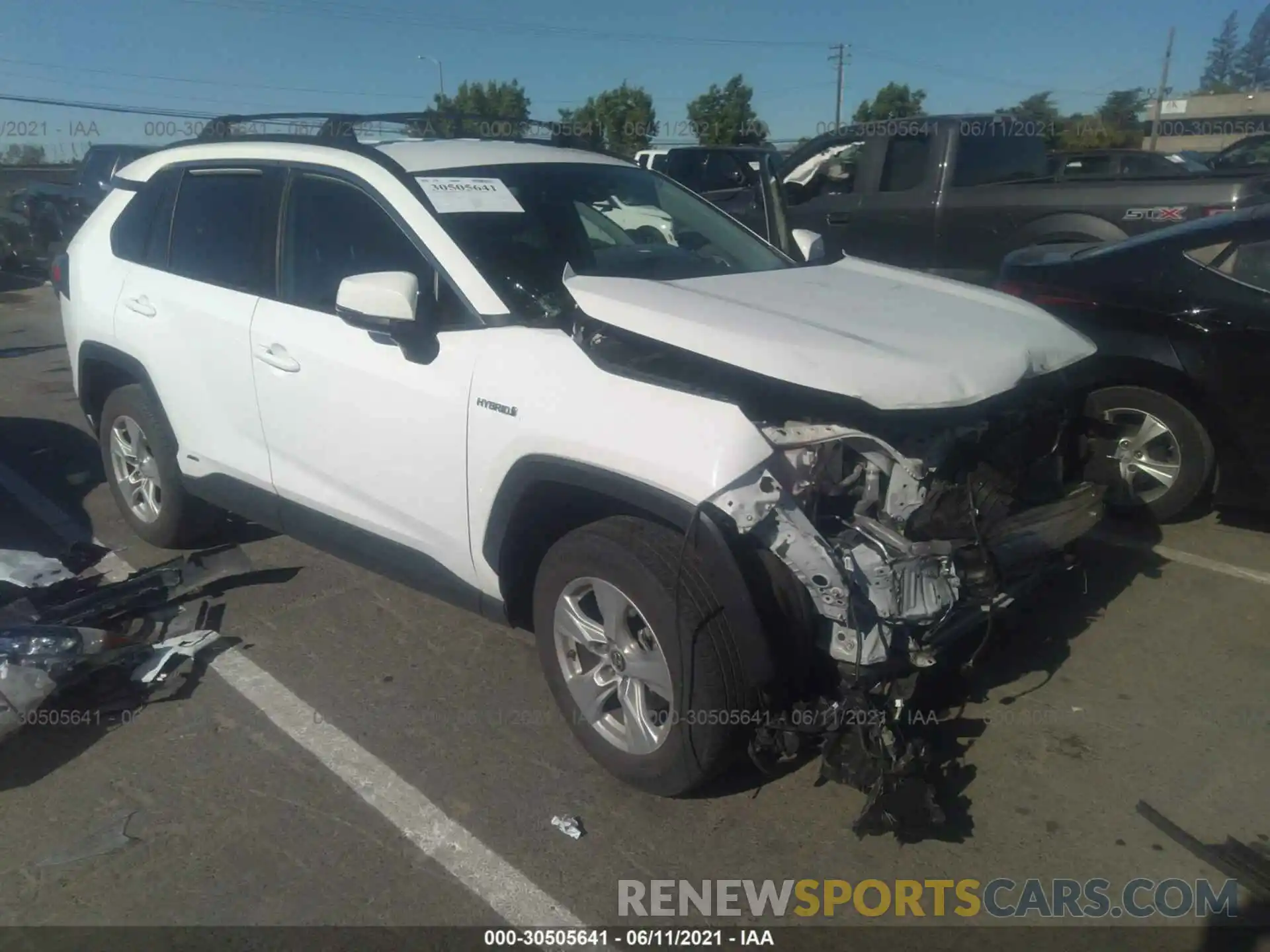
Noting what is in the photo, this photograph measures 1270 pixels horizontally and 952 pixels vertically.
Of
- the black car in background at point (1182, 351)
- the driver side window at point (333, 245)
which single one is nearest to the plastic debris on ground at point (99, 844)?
the driver side window at point (333, 245)

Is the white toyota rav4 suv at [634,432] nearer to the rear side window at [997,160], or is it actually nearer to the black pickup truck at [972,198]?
the black pickup truck at [972,198]

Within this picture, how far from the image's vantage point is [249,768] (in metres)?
3.41

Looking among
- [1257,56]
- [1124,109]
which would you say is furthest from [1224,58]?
[1124,109]

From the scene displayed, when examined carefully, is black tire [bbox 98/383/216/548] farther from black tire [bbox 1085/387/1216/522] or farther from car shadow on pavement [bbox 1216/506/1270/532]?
car shadow on pavement [bbox 1216/506/1270/532]

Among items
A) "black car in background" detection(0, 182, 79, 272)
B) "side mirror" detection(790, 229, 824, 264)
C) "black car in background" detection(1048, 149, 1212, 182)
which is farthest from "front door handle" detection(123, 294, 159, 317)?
"black car in background" detection(0, 182, 79, 272)

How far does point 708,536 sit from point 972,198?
6820mm

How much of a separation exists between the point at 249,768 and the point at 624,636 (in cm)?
140

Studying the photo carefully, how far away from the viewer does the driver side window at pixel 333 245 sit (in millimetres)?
3693

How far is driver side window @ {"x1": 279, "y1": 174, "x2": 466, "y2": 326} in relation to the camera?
12.1 ft

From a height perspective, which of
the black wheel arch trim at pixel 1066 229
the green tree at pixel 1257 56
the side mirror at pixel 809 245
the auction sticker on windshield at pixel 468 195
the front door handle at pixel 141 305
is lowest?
the front door handle at pixel 141 305

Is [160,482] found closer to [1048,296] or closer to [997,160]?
[1048,296]

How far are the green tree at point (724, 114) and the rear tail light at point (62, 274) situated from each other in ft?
122

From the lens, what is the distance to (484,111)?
12.1 m

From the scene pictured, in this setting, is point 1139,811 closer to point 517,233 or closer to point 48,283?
point 517,233
